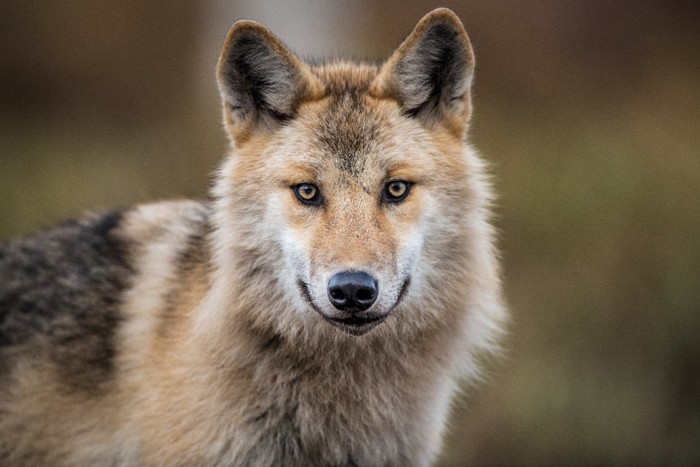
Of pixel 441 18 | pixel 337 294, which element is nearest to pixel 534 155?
pixel 441 18

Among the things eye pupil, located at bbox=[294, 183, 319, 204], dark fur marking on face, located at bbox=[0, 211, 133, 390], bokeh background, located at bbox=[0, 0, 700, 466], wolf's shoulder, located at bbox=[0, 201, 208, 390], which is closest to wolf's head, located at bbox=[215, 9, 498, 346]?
eye pupil, located at bbox=[294, 183, 319, 204]

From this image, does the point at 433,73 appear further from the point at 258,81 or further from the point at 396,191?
the point at 258,81

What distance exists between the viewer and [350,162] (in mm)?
4027

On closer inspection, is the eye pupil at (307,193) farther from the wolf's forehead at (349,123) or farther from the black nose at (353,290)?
the black nose at (353,290)

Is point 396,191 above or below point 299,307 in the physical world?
above

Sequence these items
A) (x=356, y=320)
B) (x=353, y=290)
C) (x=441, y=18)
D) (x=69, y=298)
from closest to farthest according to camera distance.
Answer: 1. (x=353, y=290)
2. (x=356, y=320)
3. (x=441, y=18)
4. (x=69, y=298)

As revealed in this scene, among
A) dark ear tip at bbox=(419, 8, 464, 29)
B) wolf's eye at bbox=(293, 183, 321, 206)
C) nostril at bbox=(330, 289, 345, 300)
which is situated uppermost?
dark ear tip at bbox=(419, 8, 464, 29)

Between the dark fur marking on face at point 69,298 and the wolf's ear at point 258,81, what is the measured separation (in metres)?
1.26

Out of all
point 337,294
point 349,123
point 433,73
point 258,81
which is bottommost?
point 337,294

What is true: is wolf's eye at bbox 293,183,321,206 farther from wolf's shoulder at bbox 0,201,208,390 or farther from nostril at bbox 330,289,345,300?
wolf's shoulder at bbox 0,201,208,390

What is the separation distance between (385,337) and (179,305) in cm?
121

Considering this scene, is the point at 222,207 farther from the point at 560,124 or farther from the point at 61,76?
the point at 61,76

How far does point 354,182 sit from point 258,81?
2.77 ft

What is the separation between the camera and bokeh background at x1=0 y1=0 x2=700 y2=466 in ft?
26.5
